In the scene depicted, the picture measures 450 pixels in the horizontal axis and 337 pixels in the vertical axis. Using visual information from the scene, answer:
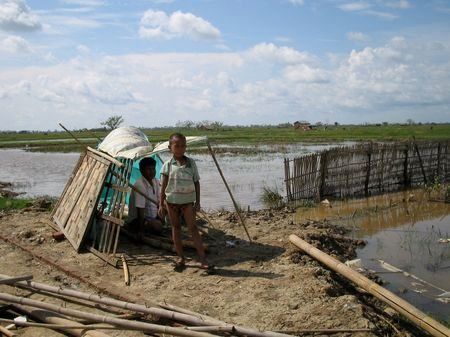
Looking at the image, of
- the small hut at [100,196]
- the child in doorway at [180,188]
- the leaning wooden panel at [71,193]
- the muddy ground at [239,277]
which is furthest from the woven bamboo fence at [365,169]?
the child in doorway at [180,188]

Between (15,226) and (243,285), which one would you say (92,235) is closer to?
(15,226)

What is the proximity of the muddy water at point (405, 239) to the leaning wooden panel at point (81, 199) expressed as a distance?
390cm

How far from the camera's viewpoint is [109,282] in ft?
16.9

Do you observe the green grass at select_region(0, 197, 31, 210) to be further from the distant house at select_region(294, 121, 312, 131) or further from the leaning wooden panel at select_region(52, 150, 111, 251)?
the distant house at select_region(294, 121, 312, 131)

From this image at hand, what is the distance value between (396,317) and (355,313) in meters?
0.52

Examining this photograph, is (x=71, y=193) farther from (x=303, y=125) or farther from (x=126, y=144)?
(x=303, y=125)

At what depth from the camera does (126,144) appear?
7055 millimetres

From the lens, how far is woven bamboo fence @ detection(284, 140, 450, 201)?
10953 millimetres

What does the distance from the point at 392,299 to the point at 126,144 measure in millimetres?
4581

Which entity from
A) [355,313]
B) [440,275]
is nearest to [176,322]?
[355,313]

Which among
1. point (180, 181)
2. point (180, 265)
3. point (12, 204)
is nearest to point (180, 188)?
point (180, 181)

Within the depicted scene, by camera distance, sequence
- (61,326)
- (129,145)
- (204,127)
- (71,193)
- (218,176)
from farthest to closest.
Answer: (204,127), (218,176), (71,193), (129,145), (61,326)

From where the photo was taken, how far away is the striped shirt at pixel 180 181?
5262 mm

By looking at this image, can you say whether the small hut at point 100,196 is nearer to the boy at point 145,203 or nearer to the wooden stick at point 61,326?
the boy at point 145,203
